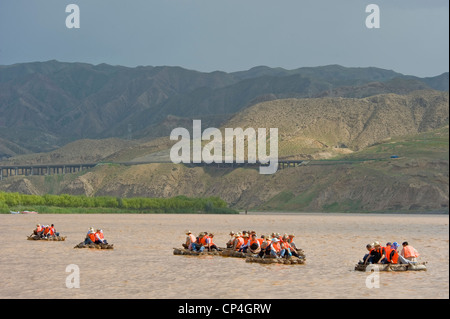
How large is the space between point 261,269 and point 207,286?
28.0ft


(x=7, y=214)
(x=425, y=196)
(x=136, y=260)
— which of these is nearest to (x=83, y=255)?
(x=136, y=260)

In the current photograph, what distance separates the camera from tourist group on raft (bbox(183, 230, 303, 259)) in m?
Result: 54.3

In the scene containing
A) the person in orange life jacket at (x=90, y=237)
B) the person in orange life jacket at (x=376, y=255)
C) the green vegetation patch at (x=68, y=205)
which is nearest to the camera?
the person in orange life jacket at (x=376, y=255)

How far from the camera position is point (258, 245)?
190 ft

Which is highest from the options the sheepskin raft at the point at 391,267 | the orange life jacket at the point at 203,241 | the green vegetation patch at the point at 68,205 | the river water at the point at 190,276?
the green vegetation patch at the point at 68,205

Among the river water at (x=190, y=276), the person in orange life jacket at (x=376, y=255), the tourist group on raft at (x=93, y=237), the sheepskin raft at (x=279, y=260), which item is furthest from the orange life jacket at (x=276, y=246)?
the tourist group on raft at (x=93, y=237)

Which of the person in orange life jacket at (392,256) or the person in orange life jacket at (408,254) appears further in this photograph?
the person in orange life jacket at (408,254)

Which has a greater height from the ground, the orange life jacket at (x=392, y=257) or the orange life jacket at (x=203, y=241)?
the orange life jacket at (x=203, y=241)

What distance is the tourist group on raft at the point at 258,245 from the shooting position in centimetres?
5428

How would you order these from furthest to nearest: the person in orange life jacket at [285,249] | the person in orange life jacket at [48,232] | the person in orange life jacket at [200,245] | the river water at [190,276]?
the person in orange life jacket at [48,232] → the person in orange life jacket at [200,245] → the person in orange life jacket at [285,249] → the river water at [190,276]

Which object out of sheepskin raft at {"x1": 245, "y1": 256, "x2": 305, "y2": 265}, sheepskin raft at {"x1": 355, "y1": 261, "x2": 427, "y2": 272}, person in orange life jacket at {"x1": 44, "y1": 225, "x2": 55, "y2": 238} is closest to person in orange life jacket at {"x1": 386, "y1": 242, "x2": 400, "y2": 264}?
sheepskin raft at {"x1": 355, "y1": 261, "x2": 427, "y2": 272}

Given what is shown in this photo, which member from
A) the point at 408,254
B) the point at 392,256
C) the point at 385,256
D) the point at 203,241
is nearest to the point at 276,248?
the point at 203,241

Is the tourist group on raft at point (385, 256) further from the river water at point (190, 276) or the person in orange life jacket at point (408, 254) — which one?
the river water at point (190, 276)
